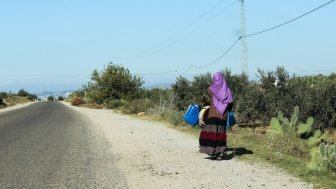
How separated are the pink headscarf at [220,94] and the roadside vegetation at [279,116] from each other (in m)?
1.07

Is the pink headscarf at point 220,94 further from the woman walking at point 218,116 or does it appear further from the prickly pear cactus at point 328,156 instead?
the prickly pear cactus at point 328,156

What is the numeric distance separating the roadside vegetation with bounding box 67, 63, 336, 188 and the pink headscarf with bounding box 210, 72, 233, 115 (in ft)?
3.50

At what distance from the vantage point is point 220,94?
459 inches

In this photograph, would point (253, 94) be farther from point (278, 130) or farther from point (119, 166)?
point (119, 166)

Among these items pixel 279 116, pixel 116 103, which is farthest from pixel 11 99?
pixel 279 116

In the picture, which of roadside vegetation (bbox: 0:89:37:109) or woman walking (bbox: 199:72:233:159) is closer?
woman walking (bbox: 199:72:233:159)

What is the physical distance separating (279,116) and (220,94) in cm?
407

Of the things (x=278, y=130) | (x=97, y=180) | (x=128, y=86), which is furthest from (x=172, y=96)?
(x=128, y=86)

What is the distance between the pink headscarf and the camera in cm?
1161

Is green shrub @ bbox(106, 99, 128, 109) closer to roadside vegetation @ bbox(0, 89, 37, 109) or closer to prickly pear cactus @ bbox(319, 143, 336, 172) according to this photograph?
roadside vegetation @ bbox(0, 89, 37, 109)

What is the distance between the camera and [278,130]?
571 inches

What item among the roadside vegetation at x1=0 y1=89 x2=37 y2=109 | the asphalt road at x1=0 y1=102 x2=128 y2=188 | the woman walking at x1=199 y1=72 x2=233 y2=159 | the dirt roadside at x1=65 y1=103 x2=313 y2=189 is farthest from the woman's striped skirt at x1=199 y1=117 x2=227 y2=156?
the roadside vegetation at x1=0 y1=89 x2=37 y2=109

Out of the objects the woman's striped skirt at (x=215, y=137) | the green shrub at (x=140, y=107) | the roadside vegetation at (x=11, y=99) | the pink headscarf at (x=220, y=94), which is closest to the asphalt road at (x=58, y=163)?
the woman's striped skirt at (x=215, y=137)

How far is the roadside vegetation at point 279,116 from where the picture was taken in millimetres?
10291
